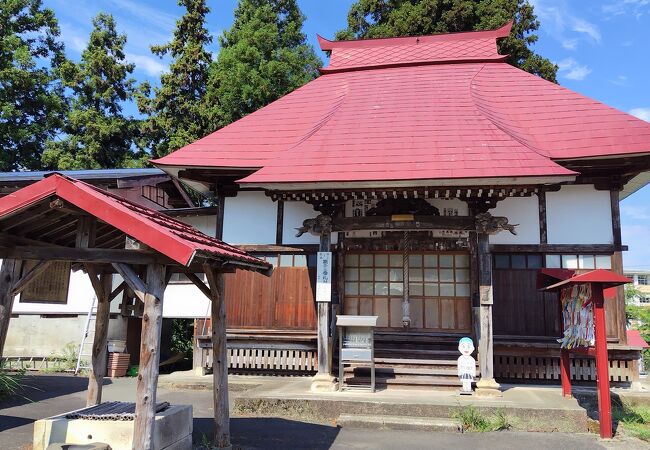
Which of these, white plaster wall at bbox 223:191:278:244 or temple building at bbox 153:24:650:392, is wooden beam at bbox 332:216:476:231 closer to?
temple building at bbox 153:24:650:392

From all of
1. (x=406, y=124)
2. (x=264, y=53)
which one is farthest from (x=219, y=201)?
(x=264, y=53)

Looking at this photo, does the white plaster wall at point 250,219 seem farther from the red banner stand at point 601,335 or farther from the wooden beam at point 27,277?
the wooden beam at point 27,277

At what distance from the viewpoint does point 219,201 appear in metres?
10.8

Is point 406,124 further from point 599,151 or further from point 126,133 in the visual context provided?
point 126,133

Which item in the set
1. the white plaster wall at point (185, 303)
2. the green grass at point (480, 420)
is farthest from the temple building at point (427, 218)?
the white plaster wall at point (185, 303)

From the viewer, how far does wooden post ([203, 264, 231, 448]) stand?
17.7ft

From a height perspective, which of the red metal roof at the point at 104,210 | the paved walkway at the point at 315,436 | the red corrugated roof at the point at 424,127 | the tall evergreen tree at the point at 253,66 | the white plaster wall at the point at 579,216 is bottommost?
the paved walkway at the point at 315,436

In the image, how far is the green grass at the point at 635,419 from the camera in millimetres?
6648

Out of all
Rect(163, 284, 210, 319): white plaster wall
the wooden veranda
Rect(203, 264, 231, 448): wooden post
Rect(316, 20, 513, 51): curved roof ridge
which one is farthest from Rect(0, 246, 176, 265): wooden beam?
Rect(316, 20, 513, 51): curved roof ridge

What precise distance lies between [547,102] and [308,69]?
12.8 meters

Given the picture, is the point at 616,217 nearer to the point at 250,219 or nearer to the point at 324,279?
the point at 324,279

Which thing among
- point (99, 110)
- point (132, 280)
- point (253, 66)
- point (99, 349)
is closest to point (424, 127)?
point (99, 349)

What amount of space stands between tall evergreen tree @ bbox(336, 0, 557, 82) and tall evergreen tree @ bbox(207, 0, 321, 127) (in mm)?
2826

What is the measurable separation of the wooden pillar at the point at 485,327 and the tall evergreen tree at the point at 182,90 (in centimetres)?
1370
